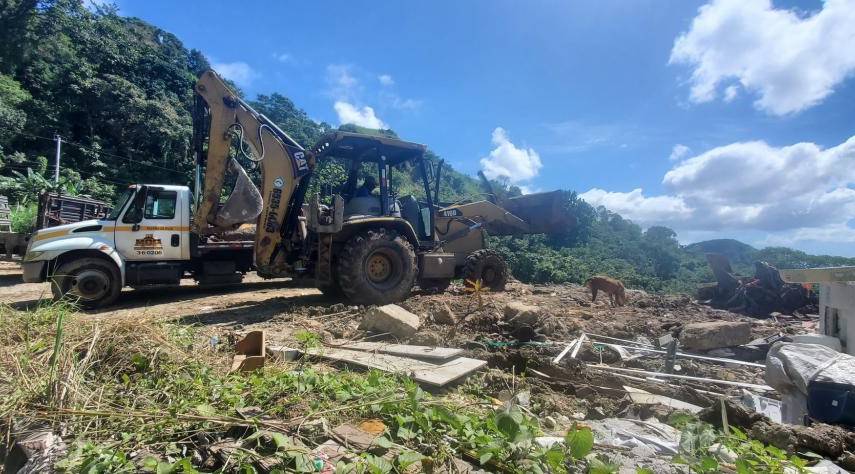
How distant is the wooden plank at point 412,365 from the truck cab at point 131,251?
191 inches

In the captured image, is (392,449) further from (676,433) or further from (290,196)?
(290,196)

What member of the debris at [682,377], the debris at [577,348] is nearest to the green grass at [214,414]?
the debris at [682,377]

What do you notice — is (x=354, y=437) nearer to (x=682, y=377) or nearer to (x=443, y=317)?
(x=682, y=377)

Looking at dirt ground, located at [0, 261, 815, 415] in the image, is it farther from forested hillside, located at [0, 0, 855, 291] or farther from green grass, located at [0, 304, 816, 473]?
forested hillside, located at [0, 0, 855, 291]

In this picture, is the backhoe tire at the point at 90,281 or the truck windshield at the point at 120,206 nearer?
the backhoe tire at the point at 90,281

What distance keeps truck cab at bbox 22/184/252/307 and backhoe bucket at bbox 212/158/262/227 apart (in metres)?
1.42

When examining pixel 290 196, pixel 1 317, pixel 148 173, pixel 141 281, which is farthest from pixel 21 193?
pixel 1 317

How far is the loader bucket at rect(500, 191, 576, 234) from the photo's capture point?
13.2 metres

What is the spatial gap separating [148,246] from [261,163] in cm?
254

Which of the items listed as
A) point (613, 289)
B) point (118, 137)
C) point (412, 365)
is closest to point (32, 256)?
point (412, 365)

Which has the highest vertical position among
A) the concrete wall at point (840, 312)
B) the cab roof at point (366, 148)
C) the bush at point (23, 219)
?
the cab roof at point (366, 148)

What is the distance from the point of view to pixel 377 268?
7.52 meters

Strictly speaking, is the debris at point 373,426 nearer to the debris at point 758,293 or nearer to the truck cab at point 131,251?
the truck cab at point 131,251

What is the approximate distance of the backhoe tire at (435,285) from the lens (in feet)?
29.1
